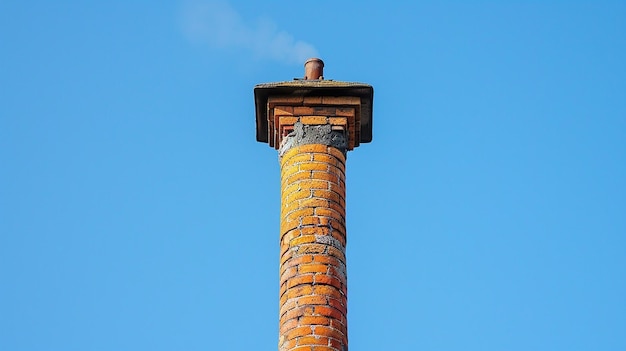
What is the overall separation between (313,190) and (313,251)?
529 mm

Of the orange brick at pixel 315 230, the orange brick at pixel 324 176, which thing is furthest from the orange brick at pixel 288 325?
the orange brick at pixel 324 176

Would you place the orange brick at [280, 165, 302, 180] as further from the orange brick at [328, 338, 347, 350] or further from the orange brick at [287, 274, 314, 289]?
the orange brick at [328, 338, 347, 350]

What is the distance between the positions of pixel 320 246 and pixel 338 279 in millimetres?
269

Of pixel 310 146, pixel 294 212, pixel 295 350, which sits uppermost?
pixel 310 146

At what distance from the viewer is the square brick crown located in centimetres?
943

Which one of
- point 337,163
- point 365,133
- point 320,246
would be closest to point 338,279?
point 320,246

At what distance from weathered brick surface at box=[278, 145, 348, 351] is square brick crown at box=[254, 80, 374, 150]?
0.28 meters

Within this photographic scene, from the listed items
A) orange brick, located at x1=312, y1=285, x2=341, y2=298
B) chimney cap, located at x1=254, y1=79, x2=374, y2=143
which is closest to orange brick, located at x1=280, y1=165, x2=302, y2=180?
chimney cap, located at x1=254, y1=79, x2=374, y2=143

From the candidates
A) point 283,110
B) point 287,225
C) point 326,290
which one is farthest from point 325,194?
point 283,110

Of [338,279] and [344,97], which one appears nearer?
[338,279]

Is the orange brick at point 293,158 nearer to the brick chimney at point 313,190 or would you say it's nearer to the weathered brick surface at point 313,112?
the brick chimney at point 313,190

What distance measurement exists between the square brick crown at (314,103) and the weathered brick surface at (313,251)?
28cm

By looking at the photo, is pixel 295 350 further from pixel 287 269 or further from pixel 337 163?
pixel 337 163

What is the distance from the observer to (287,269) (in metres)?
8.63
